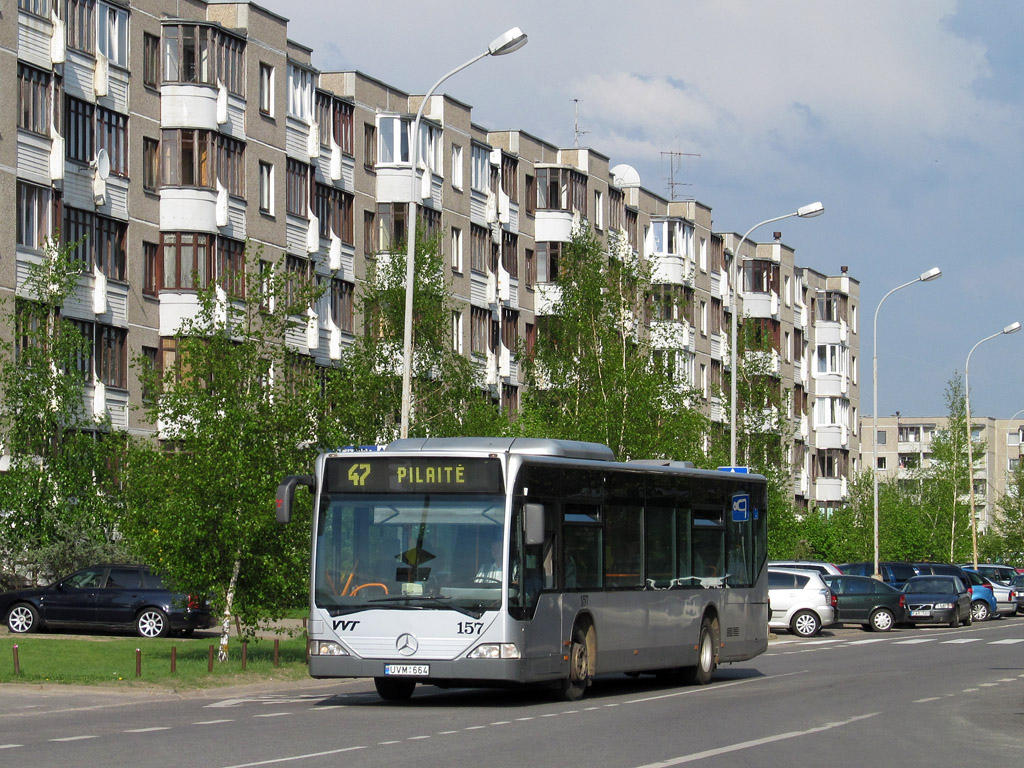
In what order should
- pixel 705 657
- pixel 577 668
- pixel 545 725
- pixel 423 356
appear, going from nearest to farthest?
pixel 545 725
pixel 577 668
pixel 705 657
pixel 423 356

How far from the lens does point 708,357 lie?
83.6 meters

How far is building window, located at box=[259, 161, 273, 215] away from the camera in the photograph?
49.8 meters

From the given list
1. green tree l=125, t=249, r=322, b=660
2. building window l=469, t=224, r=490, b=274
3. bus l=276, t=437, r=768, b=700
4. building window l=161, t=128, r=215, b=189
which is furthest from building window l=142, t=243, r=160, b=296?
bus l=276, t=437, r=768, b=700

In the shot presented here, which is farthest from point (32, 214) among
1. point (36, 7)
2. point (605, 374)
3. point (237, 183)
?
point (605, 374)

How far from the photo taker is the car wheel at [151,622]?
35.8 meters

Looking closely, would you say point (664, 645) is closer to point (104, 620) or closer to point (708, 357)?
point (104, 620)

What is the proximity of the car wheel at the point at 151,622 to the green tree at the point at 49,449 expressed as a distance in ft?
10.6

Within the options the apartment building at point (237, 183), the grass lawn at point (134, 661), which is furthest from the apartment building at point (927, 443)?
the grass lawn at point (134, 661)

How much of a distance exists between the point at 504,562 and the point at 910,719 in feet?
15.0

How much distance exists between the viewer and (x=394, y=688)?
67.4 feet

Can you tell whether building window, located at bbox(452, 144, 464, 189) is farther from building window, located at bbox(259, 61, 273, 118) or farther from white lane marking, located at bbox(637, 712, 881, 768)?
white lane marking, located at bbox(637, 712, 881, 768)

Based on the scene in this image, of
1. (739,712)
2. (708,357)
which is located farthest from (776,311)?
(739,712)

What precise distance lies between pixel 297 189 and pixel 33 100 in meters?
11.6

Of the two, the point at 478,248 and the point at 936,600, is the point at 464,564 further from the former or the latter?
the point at 478,248
